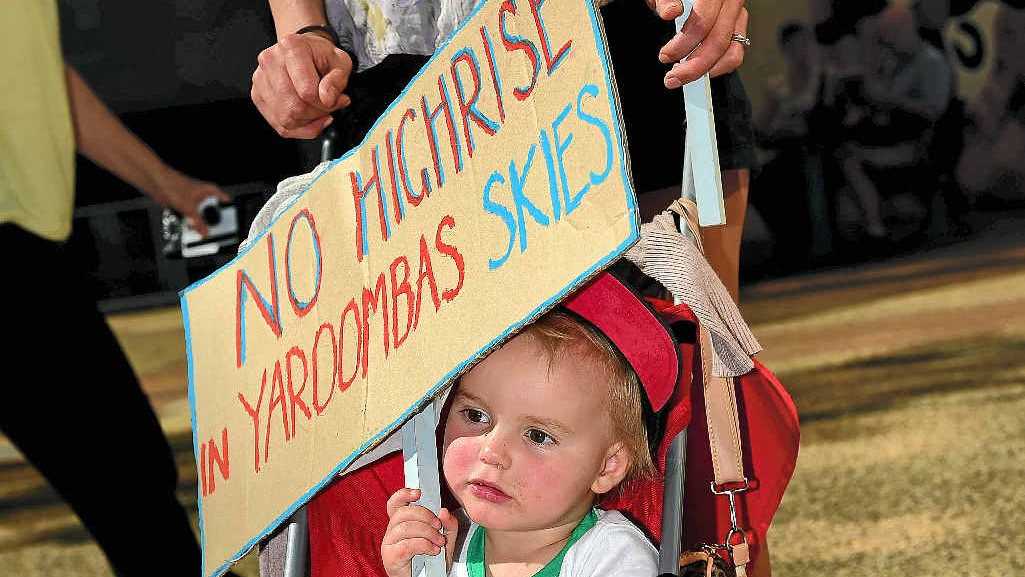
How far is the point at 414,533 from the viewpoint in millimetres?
1327

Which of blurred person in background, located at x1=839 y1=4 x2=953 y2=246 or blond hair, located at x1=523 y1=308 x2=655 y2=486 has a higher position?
blond hair, located at x1=523 y1=308 x2=655 y2=486

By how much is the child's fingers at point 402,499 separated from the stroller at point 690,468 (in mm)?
19

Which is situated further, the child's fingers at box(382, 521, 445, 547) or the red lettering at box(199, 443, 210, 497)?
the red lettering at box(199, 443, 210, 497)

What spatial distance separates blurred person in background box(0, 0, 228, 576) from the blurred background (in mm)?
244

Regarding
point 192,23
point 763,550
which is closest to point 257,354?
point 763,550

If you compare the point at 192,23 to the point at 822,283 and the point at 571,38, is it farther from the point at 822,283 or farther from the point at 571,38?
the point at 571,38

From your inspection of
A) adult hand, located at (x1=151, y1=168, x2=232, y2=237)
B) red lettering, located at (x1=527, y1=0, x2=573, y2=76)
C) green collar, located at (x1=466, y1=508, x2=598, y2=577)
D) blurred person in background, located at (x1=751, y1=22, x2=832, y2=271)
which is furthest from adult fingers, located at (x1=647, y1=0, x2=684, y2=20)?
blurred person in background, located at (x1=751, y1=22, x2=832, y2=271)

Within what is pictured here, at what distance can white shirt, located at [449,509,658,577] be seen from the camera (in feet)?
4.65

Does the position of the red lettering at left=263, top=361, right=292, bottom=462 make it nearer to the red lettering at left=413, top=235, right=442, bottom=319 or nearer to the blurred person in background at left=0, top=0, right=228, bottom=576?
the red lettering at left=413, top=235, right=442, bottom=319

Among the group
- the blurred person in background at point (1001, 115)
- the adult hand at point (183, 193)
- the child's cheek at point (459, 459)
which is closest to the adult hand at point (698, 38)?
the child's cheek at point (459, 459)

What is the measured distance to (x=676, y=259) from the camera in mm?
1242

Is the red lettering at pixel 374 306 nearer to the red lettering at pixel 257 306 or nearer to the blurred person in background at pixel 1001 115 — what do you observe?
the red lettering at pixel 257 306

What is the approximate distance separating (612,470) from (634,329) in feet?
0.62

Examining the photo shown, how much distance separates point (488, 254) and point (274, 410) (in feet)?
1.11
